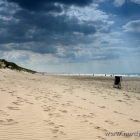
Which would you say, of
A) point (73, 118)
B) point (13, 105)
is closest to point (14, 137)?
point (73, 118)

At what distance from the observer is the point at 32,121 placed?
19.1ft

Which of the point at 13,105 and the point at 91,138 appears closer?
the point at 91,138

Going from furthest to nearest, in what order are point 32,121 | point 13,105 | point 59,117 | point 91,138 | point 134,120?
point 13,105, point 134,120, point 59,117, point 32,121, point 91,138

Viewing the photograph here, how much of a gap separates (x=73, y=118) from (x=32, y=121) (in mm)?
1574

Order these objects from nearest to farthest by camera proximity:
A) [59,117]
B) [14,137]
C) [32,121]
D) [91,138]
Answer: [14,137]
[91,138]
[32,121]
[59,117]

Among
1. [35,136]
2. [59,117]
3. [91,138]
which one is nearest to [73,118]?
[59,117]

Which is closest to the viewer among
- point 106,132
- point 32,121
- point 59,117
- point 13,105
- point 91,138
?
point 91,138

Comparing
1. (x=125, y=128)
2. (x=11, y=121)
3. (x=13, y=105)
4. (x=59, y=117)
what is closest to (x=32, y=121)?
(x=11, y=121)

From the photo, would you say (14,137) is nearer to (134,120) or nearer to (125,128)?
(125,128)

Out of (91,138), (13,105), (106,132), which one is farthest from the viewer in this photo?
(13,105)

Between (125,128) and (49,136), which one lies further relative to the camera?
(125,128)

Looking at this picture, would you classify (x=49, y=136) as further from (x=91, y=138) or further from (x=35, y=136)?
(x=91, y=138)

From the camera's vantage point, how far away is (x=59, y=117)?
21.2 feet

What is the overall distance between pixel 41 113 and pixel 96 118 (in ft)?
7.13
